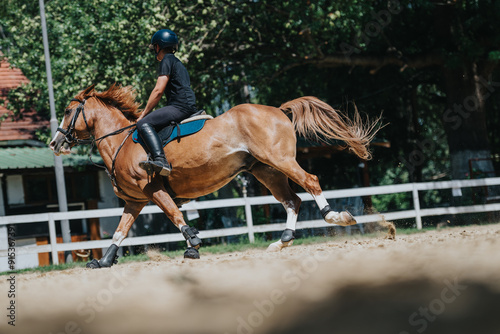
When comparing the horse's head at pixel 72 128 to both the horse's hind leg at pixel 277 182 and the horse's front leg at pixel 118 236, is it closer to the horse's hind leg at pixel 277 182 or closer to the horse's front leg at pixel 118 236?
the horse's front leg at pixel 118 236

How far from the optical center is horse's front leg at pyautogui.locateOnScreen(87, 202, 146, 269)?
7.68m

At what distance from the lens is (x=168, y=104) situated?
7.59 meters

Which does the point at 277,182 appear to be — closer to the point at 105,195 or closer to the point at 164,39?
the point at 164,39

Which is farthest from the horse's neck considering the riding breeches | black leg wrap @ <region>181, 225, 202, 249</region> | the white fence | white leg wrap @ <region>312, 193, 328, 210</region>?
the white fence

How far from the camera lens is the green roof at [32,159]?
17641mm

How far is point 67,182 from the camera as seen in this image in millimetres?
20625

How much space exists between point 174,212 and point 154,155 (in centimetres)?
80

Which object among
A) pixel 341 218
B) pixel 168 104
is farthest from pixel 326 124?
pixel 168 104

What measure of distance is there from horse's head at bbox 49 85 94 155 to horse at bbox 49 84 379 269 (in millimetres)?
15

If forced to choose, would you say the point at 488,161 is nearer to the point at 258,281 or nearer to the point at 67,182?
the point at 67,182

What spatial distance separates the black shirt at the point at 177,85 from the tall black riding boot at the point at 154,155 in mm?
550

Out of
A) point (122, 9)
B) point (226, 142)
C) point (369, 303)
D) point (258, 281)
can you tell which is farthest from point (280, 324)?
point (122, 9)

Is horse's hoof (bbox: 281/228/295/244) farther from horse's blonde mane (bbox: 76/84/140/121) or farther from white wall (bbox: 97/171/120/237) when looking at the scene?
white wall (bbox: 97/171/120/237)

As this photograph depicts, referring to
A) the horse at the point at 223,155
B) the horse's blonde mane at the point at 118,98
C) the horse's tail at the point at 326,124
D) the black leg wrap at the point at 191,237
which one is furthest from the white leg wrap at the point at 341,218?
the horse's blonde mane at the point at 118,98
